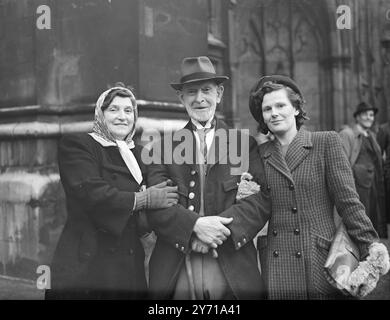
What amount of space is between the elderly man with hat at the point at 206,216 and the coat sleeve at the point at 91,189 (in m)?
0.19

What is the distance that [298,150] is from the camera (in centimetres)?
310

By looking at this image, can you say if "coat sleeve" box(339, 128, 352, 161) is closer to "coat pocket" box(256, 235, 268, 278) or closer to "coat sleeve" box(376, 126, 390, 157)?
"coat sleeve" box(376, 126, 390, 157)

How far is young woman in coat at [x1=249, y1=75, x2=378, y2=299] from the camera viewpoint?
2992mm

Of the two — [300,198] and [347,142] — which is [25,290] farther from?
[347,142]

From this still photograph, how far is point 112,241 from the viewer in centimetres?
331

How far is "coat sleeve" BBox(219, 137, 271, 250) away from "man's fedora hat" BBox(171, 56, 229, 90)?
0.61 metres

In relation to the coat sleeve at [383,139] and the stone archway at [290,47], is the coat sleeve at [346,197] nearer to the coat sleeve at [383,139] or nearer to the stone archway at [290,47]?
the coat sleeve at [383,139]

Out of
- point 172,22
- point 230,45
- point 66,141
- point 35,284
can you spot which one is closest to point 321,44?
point 230,45

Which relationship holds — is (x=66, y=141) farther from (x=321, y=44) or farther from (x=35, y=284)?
(x=321, y=44)

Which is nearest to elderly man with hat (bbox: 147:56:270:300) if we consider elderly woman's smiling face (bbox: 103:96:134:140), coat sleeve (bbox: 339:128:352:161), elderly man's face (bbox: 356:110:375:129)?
elderly woman's smiling face (bbox: 103:96:134:140)

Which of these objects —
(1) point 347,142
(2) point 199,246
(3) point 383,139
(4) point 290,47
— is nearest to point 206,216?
(2) point 199,246

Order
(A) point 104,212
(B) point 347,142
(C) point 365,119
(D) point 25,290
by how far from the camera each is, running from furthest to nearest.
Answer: (C) point 365,119 → (B) point 347,142 → (D) point 25,290 → (A) point 104,212

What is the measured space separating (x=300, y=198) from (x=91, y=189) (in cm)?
119
